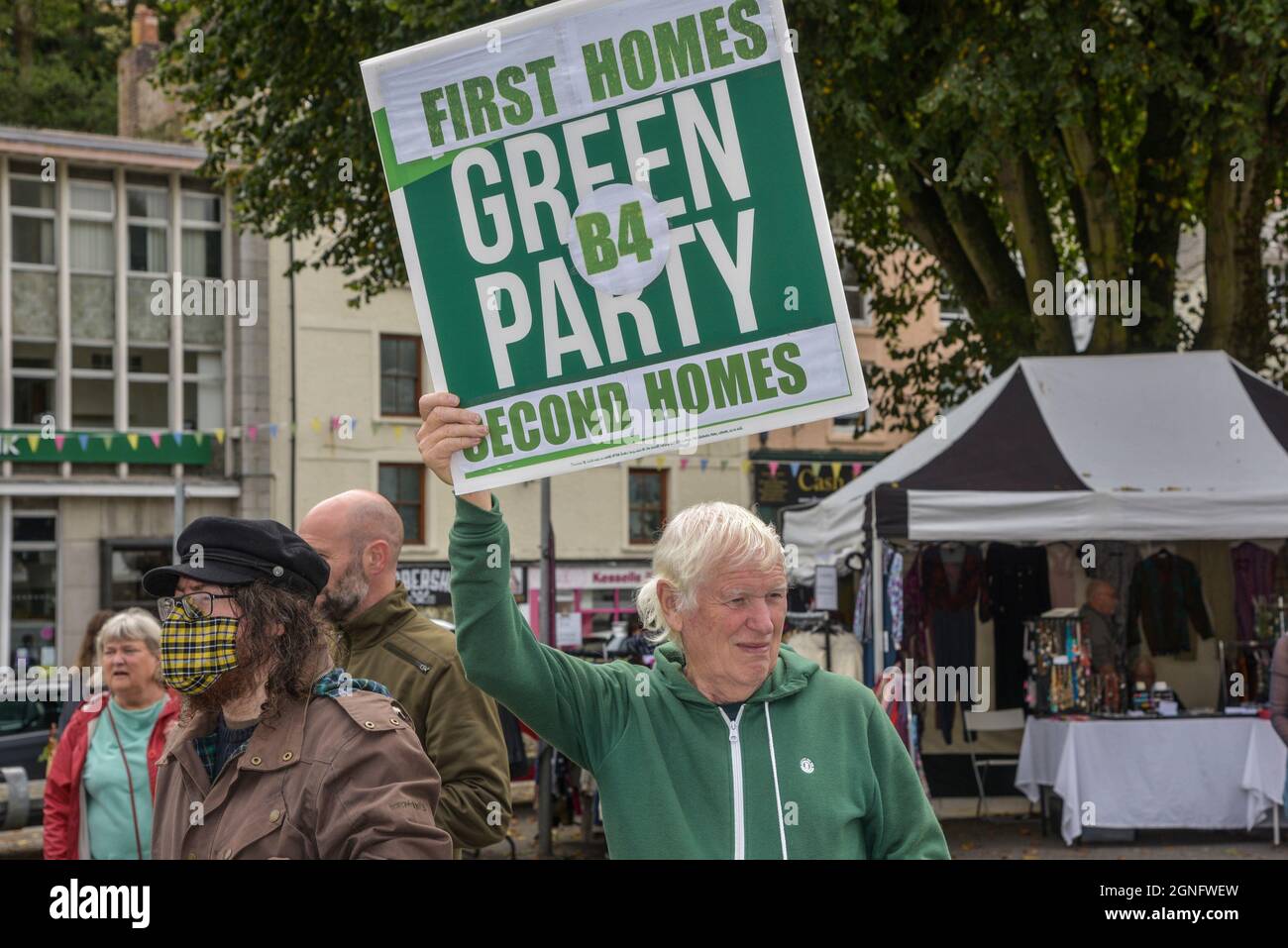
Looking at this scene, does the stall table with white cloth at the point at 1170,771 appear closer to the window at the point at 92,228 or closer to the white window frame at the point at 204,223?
the white window frame at the point at 204,223

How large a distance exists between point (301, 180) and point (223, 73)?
1.62 m

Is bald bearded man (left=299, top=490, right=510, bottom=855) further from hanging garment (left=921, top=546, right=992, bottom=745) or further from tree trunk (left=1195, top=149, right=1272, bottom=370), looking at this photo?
tree trunk (left=1195, top=149, right=1272, bottom=370)

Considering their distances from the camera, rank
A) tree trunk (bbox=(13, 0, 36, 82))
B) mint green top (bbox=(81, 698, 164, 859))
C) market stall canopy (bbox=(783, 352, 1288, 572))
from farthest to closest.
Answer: tree trunk (bbox=(13, 0, 36, 82)), market stall canopy (bbox=(783, 352, 1288, 572)), mint green top (bbox=(81, 698, 164, 859))

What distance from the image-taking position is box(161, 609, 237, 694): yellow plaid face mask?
9.43 ft

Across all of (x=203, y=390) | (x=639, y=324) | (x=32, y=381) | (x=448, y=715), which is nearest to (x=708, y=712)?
(x=639, y=324)

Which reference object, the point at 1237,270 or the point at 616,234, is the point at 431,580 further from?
the point at 616,234

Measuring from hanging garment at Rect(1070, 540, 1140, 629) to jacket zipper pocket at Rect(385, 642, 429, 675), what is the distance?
11855mm

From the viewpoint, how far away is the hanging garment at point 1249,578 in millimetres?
15016

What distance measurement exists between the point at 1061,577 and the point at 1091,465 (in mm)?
3876

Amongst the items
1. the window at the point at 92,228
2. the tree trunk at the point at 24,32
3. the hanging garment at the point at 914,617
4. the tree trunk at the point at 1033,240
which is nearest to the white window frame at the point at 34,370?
the window at the point at 92,228

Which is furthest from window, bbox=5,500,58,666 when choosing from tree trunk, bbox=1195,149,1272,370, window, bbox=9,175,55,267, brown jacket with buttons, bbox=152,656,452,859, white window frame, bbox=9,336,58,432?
brown jacket with buttons, bbox=152,656,452,859

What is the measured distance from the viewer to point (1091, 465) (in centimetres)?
1221

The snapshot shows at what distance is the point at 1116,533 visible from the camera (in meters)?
11.6
